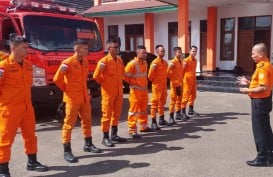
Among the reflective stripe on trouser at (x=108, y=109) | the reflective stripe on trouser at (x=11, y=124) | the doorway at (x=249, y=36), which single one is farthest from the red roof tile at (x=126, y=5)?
the reflective stripe on trouser at (x=11, y=124)

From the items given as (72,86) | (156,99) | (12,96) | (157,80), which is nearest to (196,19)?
(157,80)

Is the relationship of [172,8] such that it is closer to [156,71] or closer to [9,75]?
[156,71]

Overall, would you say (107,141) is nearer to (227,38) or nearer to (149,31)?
(227,38)

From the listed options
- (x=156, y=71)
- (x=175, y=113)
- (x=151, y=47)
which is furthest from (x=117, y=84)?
(x=151, y=47)

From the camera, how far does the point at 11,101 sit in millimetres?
4164

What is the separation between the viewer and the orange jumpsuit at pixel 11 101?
13.5 feet

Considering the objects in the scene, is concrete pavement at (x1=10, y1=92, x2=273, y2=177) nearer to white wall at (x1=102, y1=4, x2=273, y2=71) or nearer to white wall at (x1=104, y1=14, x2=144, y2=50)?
white wall at (x1=102, y1=4, x2=273, y2=71)

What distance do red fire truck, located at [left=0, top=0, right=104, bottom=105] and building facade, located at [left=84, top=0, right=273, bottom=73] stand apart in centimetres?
662

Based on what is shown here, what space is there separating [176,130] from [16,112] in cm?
353

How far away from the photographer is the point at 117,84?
5668 millimetres

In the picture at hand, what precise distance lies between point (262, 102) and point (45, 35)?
4850 mm

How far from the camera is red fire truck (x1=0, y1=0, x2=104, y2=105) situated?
6858 mm

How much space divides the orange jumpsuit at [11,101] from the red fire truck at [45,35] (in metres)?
2.53

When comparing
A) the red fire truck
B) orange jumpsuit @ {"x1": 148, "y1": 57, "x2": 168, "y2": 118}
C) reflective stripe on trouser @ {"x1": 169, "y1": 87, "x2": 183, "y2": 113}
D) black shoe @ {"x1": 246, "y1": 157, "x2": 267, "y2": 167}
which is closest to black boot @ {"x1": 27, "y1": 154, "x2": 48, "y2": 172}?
the red fire truck
